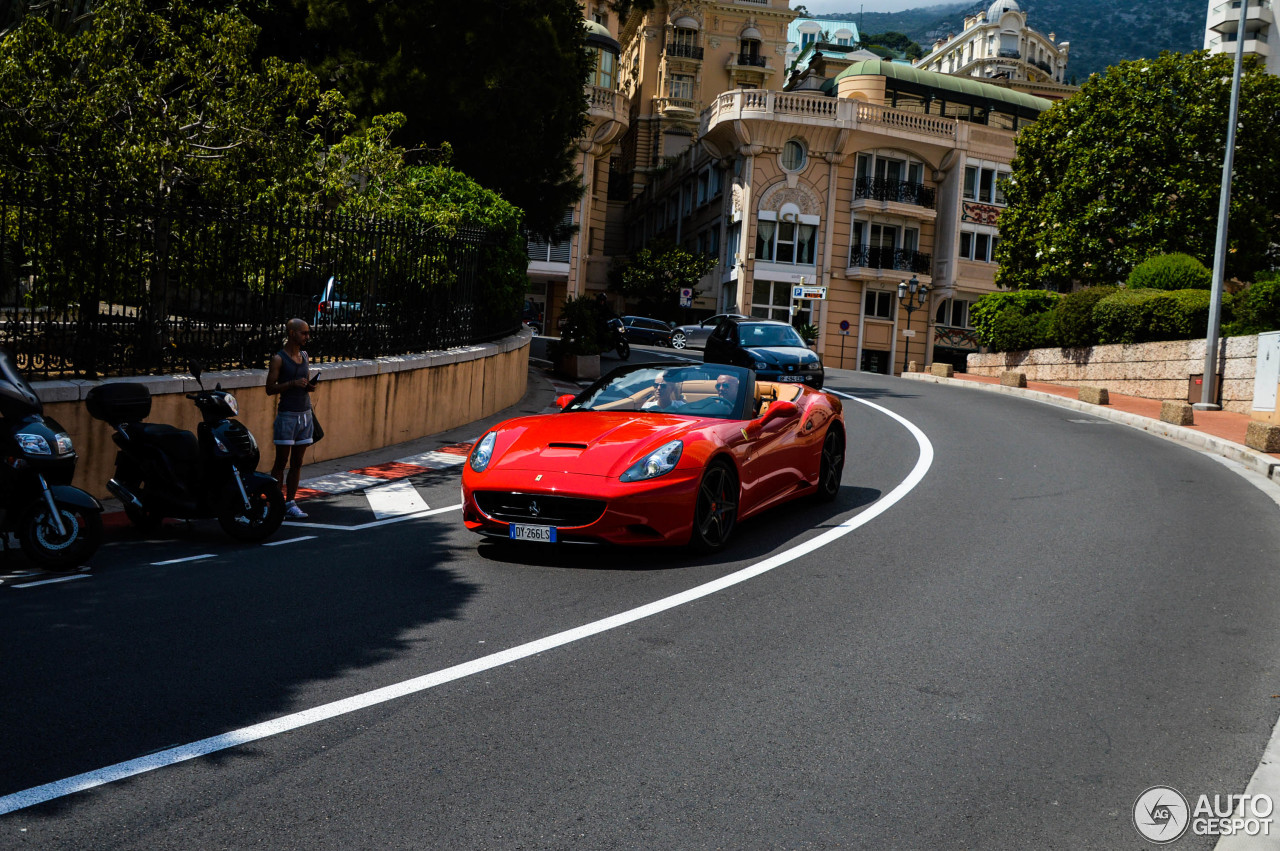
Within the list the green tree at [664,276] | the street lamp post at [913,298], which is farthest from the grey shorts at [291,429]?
the green tree at [664,276]

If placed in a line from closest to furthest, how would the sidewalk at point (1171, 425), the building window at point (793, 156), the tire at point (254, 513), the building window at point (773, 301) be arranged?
the tire at point (254, 513), the sidewalk at point (1171, 425), the building window at point (773, 301), the building window at point (793, 156)

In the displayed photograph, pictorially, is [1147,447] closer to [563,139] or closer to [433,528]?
[433,528]

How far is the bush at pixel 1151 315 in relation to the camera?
2772cm


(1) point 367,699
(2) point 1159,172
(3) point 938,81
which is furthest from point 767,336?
(3) point 938,81

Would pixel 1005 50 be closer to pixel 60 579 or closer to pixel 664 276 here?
pixel 664 276

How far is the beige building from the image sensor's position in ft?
178

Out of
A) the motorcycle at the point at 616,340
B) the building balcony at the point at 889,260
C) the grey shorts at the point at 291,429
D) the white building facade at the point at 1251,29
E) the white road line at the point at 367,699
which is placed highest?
the white building facade at the point at 1251,29

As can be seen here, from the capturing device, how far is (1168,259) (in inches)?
1233

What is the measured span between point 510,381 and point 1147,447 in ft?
32.5

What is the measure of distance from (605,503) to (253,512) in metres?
2.82

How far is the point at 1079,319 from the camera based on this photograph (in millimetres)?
32344

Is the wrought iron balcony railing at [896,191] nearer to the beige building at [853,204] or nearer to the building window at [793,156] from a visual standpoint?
A: the beige building at [853,204]

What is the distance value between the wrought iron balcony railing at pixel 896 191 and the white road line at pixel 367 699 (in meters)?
48.8

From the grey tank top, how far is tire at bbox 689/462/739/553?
12.1ft
